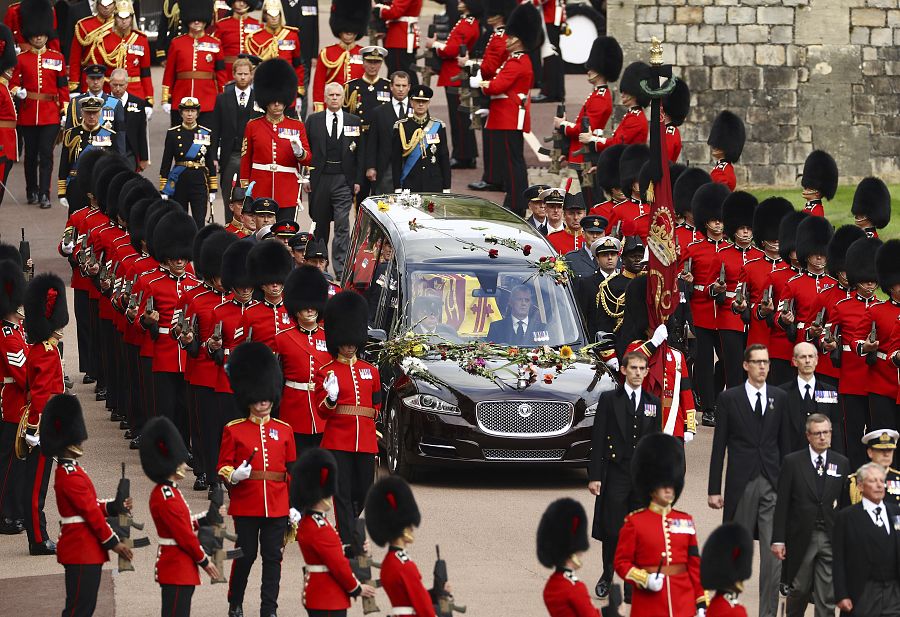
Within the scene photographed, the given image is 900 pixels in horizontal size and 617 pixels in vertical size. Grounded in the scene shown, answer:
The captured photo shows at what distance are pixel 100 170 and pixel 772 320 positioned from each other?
5.31 meters

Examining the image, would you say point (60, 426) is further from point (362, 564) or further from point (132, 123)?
point (132, 123)

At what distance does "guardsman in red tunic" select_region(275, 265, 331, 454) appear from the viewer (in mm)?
12734

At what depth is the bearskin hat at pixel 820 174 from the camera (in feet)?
57.3

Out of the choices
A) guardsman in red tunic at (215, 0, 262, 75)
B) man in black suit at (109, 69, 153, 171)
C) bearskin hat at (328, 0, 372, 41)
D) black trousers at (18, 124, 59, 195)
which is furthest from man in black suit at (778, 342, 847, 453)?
black trousers at (18, 124, 59, 195)

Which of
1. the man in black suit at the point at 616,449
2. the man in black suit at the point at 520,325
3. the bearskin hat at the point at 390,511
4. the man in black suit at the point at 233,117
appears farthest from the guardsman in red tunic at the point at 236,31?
the bearskin hat at the point at 390,511

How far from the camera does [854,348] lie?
13930mm

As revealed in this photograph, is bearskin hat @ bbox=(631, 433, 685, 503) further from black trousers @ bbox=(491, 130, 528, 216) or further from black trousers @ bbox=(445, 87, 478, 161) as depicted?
black trousers @ bbox=(445, 87, 478, 161)

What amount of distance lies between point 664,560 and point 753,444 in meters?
1.91

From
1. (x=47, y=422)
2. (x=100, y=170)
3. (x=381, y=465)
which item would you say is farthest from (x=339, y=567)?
(x=100, y=170)

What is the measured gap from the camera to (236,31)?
70.8ft

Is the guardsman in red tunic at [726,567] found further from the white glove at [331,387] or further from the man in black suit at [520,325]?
the man in black suit at [520,325]

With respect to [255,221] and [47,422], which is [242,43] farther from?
[47,422]

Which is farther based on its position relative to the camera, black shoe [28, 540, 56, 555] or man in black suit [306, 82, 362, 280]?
man in black suit [306, 82, 362, 280]

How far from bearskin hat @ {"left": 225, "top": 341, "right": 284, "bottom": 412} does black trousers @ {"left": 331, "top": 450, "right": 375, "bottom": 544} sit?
94cm
